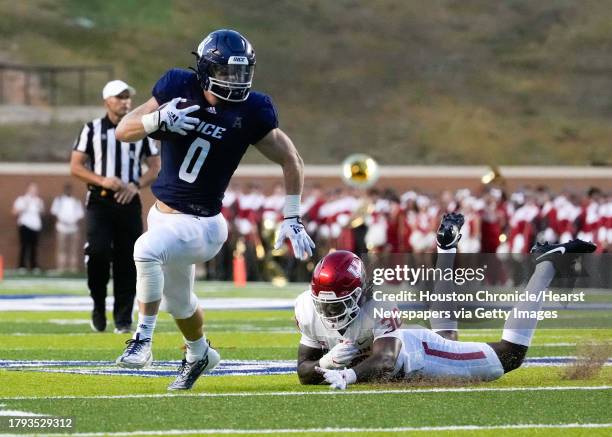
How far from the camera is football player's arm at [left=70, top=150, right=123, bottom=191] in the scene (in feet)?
34.2

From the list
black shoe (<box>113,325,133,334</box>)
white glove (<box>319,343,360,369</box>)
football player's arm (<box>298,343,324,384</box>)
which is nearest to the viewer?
white glove (<box>319,343,360,369</box>)

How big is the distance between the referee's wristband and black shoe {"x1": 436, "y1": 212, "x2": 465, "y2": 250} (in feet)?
5.63

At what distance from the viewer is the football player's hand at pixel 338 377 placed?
672 cm

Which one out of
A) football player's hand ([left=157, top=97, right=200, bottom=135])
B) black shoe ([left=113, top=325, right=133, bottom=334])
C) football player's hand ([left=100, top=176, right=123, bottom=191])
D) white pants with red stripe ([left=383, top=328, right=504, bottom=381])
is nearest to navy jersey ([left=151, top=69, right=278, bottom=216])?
football player's hand ([left=157, top=97, right=200, bottom=135])

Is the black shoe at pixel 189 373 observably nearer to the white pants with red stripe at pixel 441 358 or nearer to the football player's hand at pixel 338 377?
the football player's hand at pixel 338 377

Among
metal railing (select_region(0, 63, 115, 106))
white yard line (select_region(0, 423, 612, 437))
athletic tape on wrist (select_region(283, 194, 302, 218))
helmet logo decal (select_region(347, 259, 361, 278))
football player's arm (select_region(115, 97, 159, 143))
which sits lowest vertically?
white yard line (select_region(0, 423, 612, 437))

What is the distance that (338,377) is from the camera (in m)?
6.72

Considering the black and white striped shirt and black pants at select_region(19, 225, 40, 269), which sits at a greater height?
the black and white striped shirt

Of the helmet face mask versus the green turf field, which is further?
the helmet face mask

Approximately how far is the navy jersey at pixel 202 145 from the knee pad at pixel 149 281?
1.04 ft

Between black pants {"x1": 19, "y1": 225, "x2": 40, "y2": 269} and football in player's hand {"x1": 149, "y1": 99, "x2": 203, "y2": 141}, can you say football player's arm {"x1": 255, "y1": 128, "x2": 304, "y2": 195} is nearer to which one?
football in player's hand {"x1": 149, "y1": 99, "x2": 203, "y2": 141}

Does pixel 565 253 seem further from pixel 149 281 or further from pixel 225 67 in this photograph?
pixel 149 281

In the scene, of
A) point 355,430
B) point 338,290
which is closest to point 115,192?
point 338,290

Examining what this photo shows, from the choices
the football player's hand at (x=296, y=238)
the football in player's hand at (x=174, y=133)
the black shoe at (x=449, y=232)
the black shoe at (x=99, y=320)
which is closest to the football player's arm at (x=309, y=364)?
the football player's hand at (x=296, y=238)
